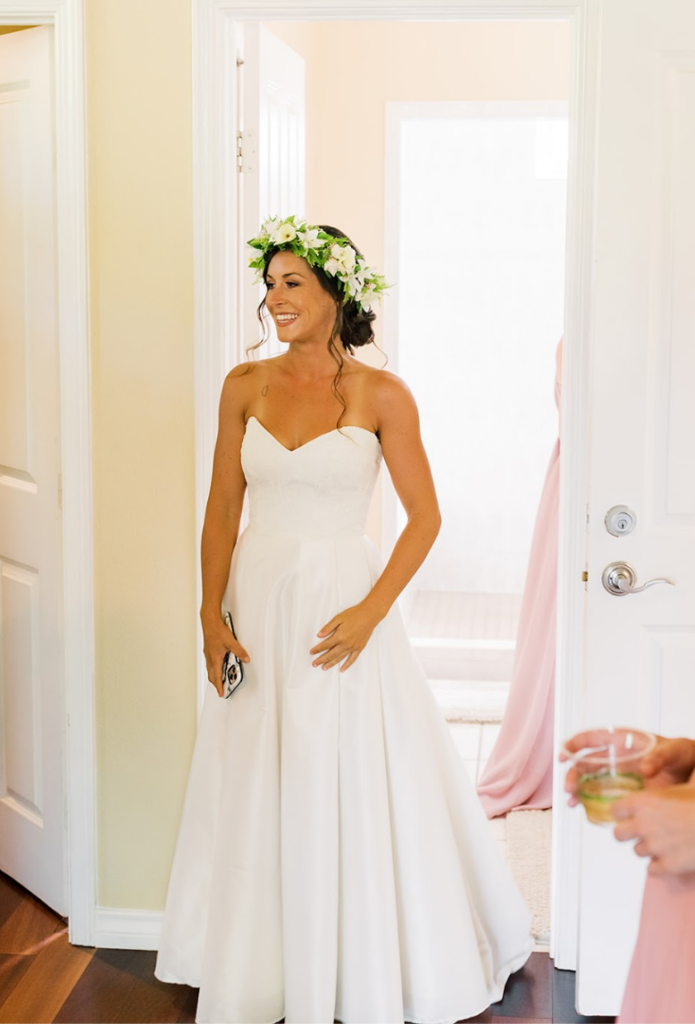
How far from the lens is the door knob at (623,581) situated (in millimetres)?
2650

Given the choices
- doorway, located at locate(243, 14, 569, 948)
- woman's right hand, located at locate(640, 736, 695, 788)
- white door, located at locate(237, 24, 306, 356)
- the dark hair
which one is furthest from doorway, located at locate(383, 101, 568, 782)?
woman's right hand, located at locate(640, 736, 695, 788)

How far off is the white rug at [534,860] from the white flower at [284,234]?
6.25ft

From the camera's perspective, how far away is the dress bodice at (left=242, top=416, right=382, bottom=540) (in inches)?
103

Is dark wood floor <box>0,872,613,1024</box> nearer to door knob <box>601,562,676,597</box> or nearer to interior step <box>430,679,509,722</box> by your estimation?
door knob <box>601,562,676,597</box>

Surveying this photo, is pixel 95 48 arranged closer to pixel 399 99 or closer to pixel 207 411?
pixel 207 411

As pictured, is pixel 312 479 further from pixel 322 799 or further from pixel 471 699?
pixel 471 699

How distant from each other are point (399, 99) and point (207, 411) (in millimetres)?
2556

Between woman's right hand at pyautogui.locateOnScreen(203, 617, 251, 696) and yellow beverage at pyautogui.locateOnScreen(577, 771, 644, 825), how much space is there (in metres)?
1.45

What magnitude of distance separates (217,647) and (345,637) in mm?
320

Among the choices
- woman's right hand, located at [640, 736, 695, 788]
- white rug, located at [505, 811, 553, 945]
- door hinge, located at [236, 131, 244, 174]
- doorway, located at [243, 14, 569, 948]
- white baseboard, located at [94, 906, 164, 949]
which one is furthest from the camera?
doorway, located at [243, 14, 569, 948]

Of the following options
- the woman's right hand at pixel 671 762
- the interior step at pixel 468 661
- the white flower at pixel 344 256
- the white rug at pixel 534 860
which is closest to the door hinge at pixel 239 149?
the white flower at pixel 344 256

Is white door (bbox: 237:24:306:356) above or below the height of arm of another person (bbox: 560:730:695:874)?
above

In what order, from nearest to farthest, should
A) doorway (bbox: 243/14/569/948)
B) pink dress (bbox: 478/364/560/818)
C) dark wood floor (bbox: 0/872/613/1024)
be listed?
dark wood floor (bbox: 0/872/613/1024), pink dress (bbox: 478/364/560/818), doorway (bbox: 243/14/569/948)

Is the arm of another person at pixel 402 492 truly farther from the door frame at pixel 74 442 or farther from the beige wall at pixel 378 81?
the beige wall at pixel 378 81
